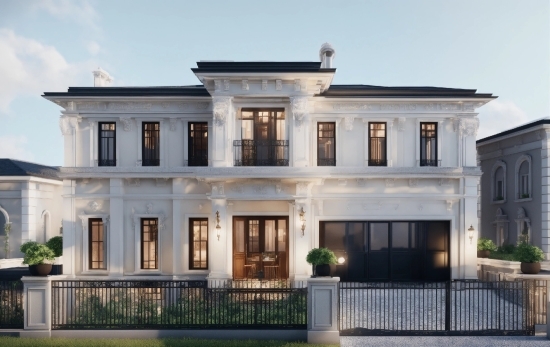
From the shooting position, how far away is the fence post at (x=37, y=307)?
11.6 m

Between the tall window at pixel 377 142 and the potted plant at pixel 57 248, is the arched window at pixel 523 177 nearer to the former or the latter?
the tall window at pixel 377 142

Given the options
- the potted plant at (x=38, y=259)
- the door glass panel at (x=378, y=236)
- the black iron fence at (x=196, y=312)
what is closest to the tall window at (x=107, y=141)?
the potted plant at (x=38, y=259)

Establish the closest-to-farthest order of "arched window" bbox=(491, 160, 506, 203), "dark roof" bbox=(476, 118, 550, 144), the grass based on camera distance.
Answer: the grass → "dark roof" bbox=(476, 118, 550, 144) → "arched window" bbox=(491, 160, 506, 203)

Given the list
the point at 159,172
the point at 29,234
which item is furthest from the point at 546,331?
the point at 29,234

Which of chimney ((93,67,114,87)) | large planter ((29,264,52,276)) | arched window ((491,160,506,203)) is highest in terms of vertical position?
chimney ((93,67,114,87))

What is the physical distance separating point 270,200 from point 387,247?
5.34 m

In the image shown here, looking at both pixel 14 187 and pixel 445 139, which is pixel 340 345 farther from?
pixel 14 187

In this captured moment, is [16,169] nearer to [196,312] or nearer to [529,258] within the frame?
[196,312]

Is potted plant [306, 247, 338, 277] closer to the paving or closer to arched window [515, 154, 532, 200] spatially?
the paving

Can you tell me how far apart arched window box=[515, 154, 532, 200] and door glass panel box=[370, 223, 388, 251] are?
810 cm

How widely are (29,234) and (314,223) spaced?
15.0 m

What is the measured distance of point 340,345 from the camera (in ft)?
35.6

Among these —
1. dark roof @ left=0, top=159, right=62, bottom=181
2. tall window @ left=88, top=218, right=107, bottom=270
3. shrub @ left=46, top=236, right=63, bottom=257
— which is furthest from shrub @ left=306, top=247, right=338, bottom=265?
dark roof @ left=0, top=159, right=62, bottom=181

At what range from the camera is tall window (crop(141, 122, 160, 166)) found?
18.3 m
